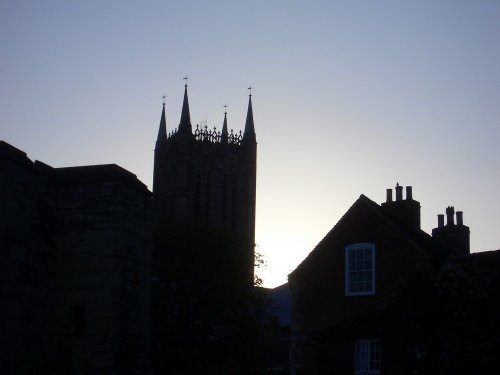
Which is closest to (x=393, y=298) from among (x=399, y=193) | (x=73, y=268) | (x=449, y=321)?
(x=449, y=321)

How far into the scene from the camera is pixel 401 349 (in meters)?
22.0

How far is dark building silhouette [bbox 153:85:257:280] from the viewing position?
114688 mm

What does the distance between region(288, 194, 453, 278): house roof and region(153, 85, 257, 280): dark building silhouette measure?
7904cm

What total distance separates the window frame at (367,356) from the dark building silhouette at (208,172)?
272ft

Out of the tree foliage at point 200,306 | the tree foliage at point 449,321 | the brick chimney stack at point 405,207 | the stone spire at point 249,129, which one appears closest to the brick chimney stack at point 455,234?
the brick chimney stack at point 405,207

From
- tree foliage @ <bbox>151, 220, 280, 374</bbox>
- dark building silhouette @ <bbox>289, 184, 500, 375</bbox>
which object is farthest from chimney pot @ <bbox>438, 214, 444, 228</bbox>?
tree foliage @ <bbox>151, 220, 280, 374</bbox>

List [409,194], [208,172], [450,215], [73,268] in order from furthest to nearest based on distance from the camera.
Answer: [208,172], [450,215], [409,194], [73,268]

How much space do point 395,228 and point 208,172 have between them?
86088 mm

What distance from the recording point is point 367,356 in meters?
30.0

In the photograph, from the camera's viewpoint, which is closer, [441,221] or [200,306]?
[441,221]

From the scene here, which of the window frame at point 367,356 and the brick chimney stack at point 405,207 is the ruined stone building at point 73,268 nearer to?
the window frame at point 367,356

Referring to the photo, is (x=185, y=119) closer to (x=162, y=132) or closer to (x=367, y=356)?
(x=162, y=132)

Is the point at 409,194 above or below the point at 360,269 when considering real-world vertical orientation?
above

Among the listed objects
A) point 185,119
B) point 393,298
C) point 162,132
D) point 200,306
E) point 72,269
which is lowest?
point 393,298
